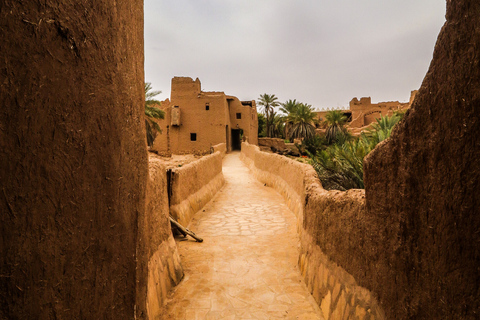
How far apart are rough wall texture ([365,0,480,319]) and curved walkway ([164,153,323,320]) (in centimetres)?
199

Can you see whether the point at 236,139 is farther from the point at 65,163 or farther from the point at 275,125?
the point at 65,163

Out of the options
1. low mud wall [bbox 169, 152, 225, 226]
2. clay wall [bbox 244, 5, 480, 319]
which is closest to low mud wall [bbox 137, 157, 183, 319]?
low mud wall [bbox 169, 152, 225, 226]

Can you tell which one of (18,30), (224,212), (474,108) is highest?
(18,30)

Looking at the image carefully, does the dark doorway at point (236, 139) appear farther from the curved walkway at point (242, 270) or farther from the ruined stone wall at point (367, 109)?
the curved walkway at point (242, 270)

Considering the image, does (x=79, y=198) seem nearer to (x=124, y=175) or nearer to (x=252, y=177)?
(x=124, y=175)

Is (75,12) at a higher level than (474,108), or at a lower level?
higher

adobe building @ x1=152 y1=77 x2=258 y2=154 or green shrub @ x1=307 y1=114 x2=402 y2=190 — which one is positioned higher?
adobe building @ x1=152 y1=77 x2=258 y2=154

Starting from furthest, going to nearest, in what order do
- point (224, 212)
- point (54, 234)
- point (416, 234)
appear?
point (224, 212) → point (416, 234) → point (54, 234)

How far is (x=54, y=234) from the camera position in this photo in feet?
4.75

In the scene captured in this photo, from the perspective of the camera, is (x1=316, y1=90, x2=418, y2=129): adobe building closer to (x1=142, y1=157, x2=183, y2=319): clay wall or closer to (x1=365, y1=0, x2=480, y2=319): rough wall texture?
(x1=142, y1=157, x2=183, y2=319): clay wall

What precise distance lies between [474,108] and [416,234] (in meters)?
0.80

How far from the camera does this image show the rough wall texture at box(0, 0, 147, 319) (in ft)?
4.14

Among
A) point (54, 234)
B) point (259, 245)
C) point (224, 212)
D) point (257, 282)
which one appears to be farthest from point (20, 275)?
point (224, 212)

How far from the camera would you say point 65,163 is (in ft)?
5.00
